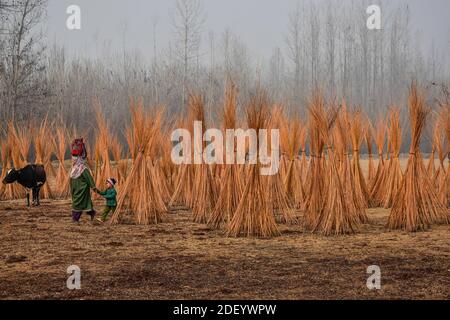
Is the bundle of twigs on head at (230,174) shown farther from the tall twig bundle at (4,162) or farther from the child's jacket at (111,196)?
the tall twig bundle at (4,162)

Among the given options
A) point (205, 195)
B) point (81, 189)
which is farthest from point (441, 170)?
point (81, 189)

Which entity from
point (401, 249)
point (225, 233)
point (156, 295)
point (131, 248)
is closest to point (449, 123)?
point (401, 249)

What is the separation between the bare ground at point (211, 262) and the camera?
13.7 feet

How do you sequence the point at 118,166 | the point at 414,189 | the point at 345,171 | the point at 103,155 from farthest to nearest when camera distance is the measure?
the point at 118,166 → the point at 103,155 → the point at 345,171 → the point at 414,189

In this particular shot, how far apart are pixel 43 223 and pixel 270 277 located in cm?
445

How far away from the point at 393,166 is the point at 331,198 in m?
2.56

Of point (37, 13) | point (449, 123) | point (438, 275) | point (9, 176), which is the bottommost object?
point (438, 275)

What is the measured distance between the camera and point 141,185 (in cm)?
795

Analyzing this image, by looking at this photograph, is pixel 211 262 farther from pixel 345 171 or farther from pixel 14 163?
pixel 14 163

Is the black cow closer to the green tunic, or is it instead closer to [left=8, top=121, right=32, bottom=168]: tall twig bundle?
[left=8, top=121, right=32, bottom=168]: tall twig bundle

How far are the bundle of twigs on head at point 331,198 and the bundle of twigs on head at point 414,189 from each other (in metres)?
0.63

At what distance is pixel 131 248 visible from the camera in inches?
238

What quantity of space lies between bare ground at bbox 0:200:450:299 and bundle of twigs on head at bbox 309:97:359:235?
21 cm

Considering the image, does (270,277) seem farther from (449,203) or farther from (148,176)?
(449,203)
